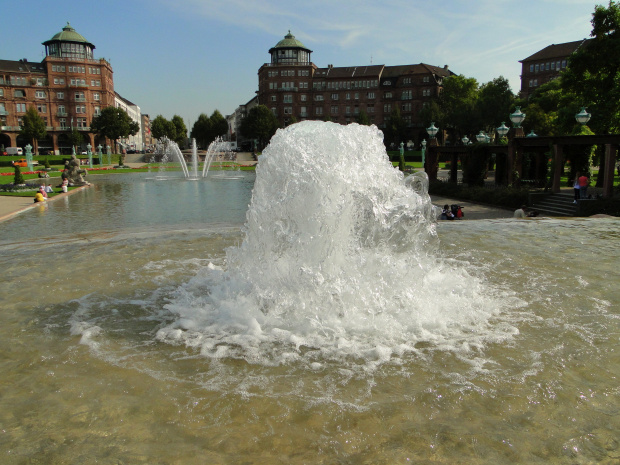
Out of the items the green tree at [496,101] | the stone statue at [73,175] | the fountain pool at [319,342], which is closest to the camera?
the fountain pool at [319,342]

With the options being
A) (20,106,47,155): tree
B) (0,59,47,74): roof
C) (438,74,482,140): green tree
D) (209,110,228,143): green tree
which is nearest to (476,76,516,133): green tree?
(438,74,482,140): green tree

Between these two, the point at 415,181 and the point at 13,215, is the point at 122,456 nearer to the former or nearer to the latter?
the point at 415,181

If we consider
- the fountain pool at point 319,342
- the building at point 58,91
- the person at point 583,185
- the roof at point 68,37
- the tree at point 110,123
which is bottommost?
the fountain pool at point 319,342

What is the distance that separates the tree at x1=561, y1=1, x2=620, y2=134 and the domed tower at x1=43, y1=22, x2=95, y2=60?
297 feet

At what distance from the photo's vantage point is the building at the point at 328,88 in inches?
4136

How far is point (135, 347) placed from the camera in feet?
19.3

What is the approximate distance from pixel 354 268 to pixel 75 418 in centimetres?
406

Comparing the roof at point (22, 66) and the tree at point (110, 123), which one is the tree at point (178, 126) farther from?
the roof at point (22, 66)

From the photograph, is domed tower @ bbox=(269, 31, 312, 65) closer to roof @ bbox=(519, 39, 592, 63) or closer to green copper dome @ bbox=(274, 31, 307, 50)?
Result: green copper dome @ bbox=(274, 31, 307, 50)

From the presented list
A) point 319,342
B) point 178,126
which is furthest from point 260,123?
point 319,342

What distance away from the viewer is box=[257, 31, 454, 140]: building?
105 metres

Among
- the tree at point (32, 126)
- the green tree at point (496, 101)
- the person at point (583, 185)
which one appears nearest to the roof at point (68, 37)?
the tree at point (32, 126)

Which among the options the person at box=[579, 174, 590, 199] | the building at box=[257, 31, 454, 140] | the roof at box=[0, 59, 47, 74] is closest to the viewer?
the person at box=[579, 174, 590, 199]

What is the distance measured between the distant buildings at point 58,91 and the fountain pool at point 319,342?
9087cm
